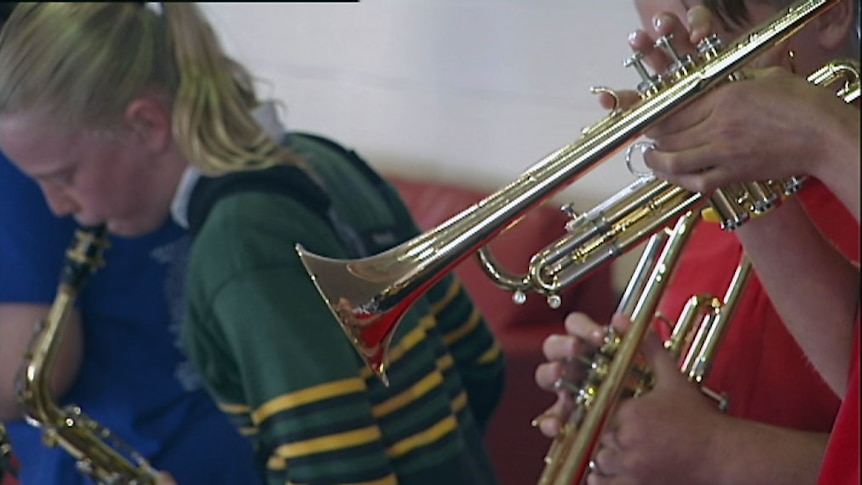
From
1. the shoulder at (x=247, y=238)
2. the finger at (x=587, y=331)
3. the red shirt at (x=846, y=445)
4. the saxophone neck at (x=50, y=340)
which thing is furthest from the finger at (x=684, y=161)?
the saxophone neck at (x=50, y=340)

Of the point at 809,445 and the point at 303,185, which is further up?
the point at 303,185

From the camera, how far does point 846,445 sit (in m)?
0.59

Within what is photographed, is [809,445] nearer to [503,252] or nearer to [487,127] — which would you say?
[503,252]

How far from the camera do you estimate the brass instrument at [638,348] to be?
0.77 m

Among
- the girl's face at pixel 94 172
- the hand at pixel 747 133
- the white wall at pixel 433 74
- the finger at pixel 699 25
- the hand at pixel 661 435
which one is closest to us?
the hand at pixel 747 133

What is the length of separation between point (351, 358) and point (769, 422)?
11.0 inches

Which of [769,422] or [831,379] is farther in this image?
[769,422]

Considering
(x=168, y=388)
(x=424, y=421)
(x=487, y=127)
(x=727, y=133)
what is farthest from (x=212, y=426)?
(x=727, y=133)

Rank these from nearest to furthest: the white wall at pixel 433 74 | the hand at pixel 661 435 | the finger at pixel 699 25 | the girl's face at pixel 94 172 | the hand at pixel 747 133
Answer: the hand at pixel 747 133
the finger at pixel 699 25
the hand at pixel 661 435
the girl's face at pixel 94 172
the white wall at pixel 433 74

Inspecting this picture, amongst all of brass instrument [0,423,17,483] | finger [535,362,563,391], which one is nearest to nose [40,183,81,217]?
brass instrument [0,423,17,483]

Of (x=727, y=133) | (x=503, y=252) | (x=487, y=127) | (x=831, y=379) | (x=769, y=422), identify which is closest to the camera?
(x=727, y=133)

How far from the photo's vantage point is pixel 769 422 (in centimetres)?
78

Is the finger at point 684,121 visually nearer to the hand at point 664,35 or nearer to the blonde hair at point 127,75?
the hand at point 664,35

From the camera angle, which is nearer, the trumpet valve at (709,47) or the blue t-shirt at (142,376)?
the trumpet valve at (709,47)
